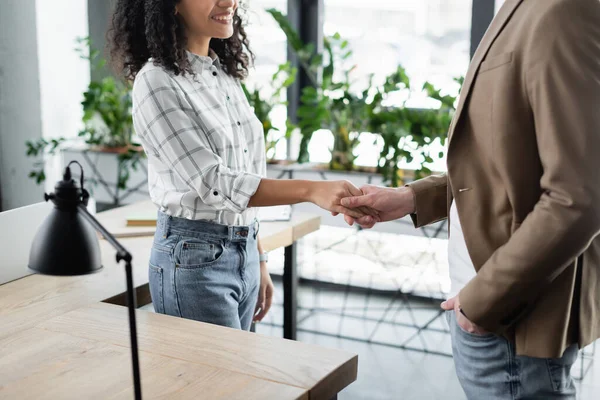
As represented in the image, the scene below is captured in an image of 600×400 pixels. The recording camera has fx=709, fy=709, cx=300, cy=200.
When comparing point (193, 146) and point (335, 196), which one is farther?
point (335, 196)

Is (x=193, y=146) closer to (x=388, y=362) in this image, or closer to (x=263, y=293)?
(x=263, y=293)

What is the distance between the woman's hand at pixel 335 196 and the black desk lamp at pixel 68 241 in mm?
765

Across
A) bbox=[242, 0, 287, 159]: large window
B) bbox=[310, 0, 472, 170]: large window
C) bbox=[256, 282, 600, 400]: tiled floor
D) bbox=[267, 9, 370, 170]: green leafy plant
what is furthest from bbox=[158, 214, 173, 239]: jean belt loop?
bbox=[242, 0, 287, 159]: large window

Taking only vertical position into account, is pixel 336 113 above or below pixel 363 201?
above

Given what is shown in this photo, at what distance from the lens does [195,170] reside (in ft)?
5.34

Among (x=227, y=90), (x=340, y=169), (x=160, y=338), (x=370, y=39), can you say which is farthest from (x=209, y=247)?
(x=370, y=39)

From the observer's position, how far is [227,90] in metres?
1.90

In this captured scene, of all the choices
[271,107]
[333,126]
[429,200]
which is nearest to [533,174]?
[429,200]

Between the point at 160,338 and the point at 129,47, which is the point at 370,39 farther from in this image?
the point at 160,338

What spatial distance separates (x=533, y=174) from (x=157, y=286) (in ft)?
3.09

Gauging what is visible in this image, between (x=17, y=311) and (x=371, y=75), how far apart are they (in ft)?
7.76

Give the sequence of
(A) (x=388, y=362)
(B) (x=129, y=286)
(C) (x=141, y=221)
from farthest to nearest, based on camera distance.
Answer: (A) (x=388, y=362), (C) (x=141, y=221), (B) (x=129, y=286)

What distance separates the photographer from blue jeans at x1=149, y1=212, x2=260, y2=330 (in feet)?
5.47

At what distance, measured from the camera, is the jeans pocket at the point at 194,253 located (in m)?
1.67
